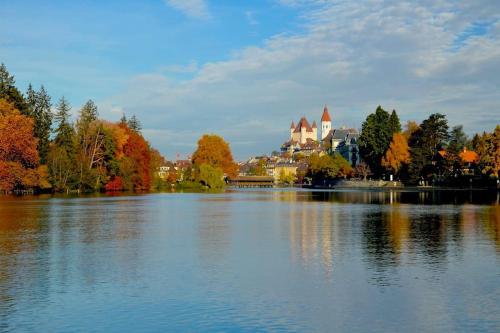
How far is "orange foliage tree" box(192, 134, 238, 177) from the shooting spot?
14050cm

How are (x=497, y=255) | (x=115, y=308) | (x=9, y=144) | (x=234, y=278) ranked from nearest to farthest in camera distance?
(x=115, y=308) → (x=234, y=278) → (x=497, y=255) → (x=9, y=144)

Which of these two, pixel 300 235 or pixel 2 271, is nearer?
pixel 2 271

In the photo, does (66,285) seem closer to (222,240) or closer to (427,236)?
(222,240)


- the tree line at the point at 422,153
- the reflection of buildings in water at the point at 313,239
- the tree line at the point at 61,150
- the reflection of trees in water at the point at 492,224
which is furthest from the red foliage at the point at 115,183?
the reflection of trees in water at the point at 492,224

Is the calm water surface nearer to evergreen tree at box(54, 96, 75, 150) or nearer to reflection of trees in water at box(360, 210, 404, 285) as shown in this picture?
reflection of trees in water at box(360, 210, 404, 285)

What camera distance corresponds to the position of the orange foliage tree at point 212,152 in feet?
461

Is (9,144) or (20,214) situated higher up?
(9,144)

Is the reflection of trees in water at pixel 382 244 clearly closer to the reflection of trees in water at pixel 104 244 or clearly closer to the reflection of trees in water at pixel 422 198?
the reflection of trees in water at pixel 104 244

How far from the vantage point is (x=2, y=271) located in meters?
20.8

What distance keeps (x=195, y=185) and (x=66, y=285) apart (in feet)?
380

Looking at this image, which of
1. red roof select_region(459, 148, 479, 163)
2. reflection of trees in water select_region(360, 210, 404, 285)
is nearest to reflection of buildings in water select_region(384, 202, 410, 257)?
reflection of trees in water select_region(360, 210, 404, 285)

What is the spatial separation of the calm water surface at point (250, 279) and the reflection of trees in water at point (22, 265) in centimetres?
5

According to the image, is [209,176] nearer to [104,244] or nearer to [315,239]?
[315,239]

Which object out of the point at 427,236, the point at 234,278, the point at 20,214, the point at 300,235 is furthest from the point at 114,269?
the point at 20,214
